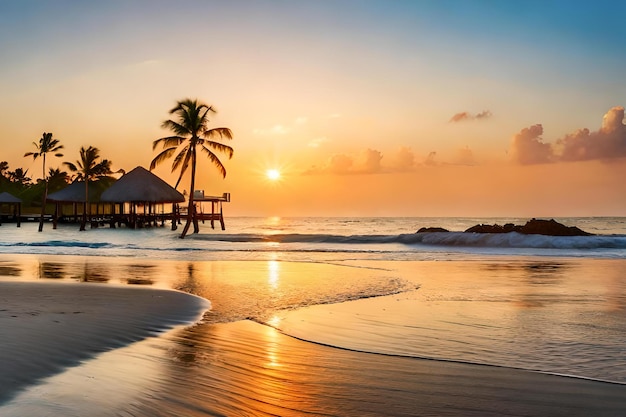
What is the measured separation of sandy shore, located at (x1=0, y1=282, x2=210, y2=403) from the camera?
5.27m

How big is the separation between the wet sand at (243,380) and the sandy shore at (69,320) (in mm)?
25

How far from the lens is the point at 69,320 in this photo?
7.61 meters

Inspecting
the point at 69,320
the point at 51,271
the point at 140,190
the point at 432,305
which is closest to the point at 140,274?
the point at 51,271

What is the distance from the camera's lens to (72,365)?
5.29m

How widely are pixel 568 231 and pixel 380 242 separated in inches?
472

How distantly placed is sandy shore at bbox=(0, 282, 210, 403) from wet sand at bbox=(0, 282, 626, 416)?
2cm

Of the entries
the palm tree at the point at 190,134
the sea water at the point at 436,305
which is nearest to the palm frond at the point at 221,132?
the palm tree at the point at 190,134

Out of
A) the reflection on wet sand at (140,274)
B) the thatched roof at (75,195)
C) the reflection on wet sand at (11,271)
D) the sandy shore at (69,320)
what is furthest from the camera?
the thatched roof at (75,195)

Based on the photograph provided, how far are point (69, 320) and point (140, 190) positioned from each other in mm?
49287

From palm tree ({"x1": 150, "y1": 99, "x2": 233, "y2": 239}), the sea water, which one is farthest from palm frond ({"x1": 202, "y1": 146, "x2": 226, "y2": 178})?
the sea water

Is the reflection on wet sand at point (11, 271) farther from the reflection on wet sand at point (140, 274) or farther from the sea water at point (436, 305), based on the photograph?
the reflection on wet sand at point (140, 274)

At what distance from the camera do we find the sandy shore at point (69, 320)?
5273 mm

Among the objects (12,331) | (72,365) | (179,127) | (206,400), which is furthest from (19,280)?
(179,127)

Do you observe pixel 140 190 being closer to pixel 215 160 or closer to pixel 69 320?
pixel 215 160
